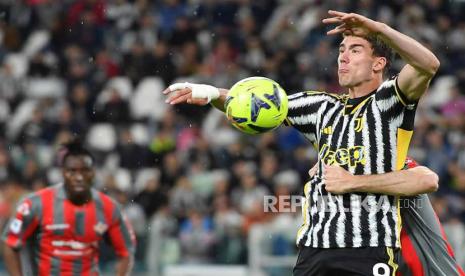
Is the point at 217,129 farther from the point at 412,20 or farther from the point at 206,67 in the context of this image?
the point at 412,20

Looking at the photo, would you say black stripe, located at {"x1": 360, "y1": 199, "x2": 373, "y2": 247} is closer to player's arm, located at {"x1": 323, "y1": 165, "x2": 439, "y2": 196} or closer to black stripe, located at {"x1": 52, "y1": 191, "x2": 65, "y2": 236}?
A: player's arm, located at {"x1": 323, "y1": 165, "x2": 439, "y2": 196}

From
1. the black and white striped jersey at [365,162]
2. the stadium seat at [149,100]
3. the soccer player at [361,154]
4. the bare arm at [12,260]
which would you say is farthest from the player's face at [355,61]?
the stadium seat at [149,100]

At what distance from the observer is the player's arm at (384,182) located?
5.32 meters

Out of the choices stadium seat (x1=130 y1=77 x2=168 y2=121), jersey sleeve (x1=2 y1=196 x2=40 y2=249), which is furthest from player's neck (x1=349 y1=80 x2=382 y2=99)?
stadium seat (x1=130 y1=77 x2=168 y2=121)

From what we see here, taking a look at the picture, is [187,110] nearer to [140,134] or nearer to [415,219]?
[140,134]

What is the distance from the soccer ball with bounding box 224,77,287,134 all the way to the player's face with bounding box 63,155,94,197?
2.43 metres

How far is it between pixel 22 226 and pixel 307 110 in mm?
2790

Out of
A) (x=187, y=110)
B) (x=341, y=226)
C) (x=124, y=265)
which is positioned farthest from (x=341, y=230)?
(x=187, y=110)

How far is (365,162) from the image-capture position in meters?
5.44

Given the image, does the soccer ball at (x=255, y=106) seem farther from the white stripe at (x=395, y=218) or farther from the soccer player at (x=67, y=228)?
the soccer player at (x=67, y=228)

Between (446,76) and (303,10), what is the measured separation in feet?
9.15

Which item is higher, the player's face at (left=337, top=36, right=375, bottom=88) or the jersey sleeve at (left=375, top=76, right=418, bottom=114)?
the player's face at (left=337, top=36, right=375, bottom=88)

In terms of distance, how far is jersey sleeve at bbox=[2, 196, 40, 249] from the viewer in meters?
7.54

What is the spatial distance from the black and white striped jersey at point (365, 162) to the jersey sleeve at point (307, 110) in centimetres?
23
